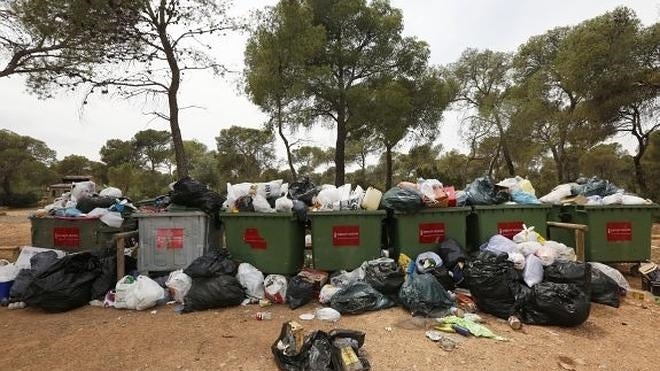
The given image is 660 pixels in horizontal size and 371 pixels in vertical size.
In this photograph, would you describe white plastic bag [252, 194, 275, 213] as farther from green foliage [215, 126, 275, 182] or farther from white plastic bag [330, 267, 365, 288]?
green foliage [215, 126, 275, 182]

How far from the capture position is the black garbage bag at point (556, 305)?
3230 millimetres

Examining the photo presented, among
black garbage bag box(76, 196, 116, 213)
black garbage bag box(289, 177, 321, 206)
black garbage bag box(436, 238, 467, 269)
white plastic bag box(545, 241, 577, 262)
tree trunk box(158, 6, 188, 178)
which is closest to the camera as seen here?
white plastic bag box(545, 241, 577, 262)

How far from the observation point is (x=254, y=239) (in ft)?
14.1

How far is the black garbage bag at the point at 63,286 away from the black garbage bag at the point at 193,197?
114cm

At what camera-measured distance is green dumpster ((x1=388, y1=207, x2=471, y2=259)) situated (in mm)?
4281

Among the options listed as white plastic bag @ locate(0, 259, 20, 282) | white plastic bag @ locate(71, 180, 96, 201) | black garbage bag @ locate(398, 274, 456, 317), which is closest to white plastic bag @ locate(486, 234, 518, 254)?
black garbage bag @ locate(398, 274, 456, 317)

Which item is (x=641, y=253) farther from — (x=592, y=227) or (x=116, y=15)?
(x=116, y=15)

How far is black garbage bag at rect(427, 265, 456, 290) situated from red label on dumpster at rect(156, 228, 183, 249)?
2722mm

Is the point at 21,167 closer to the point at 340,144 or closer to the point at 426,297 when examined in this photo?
the point at 340,144

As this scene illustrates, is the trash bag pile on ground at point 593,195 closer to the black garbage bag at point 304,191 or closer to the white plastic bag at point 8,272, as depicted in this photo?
the black garbage bag at point 304,191

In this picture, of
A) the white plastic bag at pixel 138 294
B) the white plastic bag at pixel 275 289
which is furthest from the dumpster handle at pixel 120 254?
the white plastic bag at pixel 275 289

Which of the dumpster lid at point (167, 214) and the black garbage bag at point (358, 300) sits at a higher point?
the dumpster lid at point (167, 214)

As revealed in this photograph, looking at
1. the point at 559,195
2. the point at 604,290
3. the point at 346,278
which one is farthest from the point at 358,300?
the point at 559,195

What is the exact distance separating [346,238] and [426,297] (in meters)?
1.10
